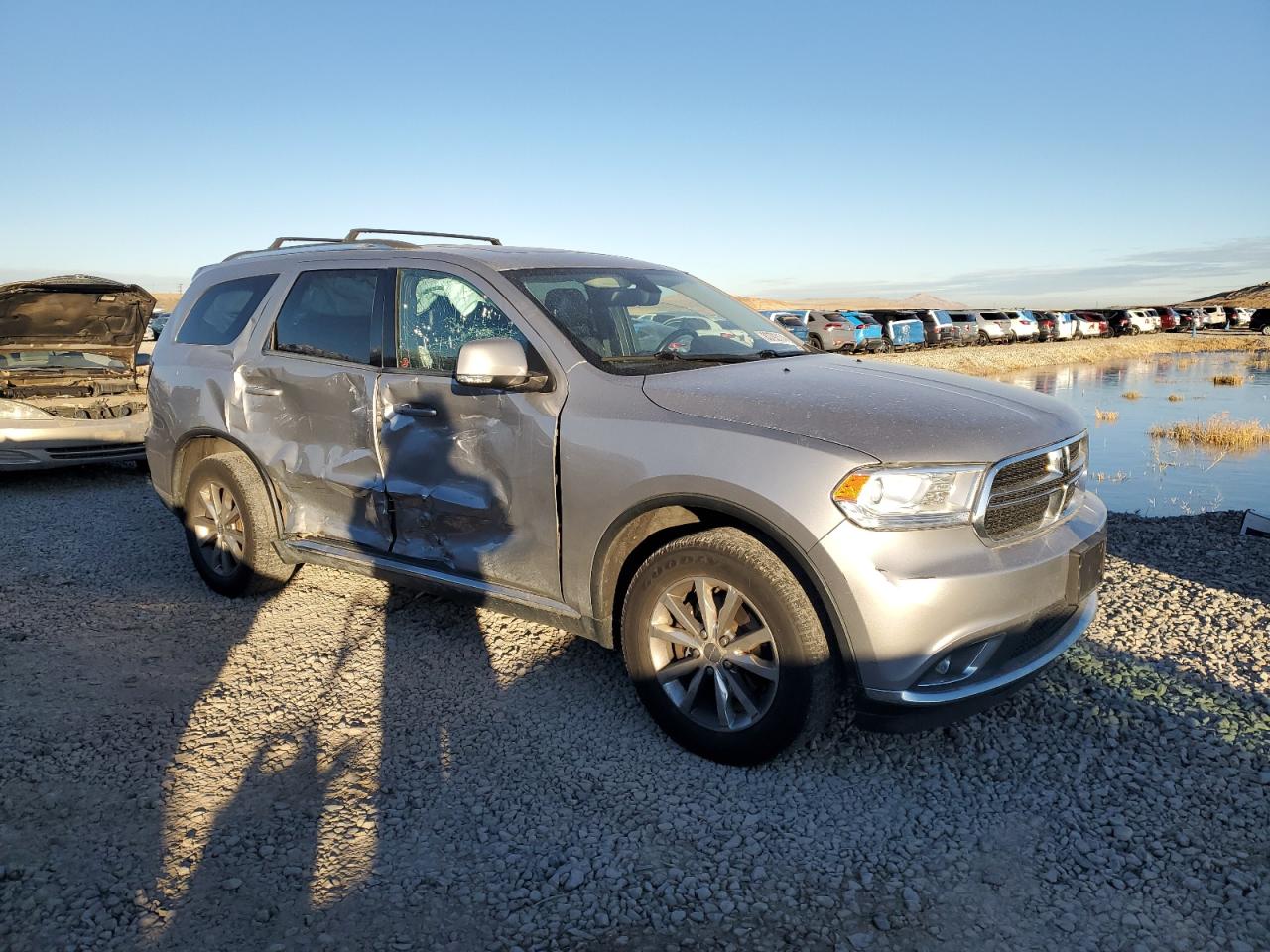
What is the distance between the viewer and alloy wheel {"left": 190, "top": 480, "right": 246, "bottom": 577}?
17.1 ft

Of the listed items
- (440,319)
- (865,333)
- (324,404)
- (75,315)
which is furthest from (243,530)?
(865,333)

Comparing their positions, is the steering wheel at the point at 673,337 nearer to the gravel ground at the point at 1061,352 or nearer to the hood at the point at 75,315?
the hood at the point at 75,315

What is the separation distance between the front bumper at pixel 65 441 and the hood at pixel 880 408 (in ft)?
22.5

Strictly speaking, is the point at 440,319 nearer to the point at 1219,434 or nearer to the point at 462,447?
the point at 462,447

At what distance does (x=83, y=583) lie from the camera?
5770 mm

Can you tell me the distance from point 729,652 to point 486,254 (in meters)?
2.31

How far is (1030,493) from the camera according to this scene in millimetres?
3277

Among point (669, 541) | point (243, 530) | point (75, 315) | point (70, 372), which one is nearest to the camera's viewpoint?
point (669, 541)

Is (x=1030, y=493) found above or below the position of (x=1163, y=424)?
above

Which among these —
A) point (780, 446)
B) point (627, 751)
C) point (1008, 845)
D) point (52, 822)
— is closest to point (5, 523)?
point (52, 822)

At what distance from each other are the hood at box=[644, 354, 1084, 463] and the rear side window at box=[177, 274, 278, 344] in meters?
2.76

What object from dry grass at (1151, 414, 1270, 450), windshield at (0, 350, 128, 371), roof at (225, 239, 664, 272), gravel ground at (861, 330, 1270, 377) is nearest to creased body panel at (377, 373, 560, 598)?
roof at (225, 239, 664, 272)

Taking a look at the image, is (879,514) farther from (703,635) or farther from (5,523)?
(5,523)

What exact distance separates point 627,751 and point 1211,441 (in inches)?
557
